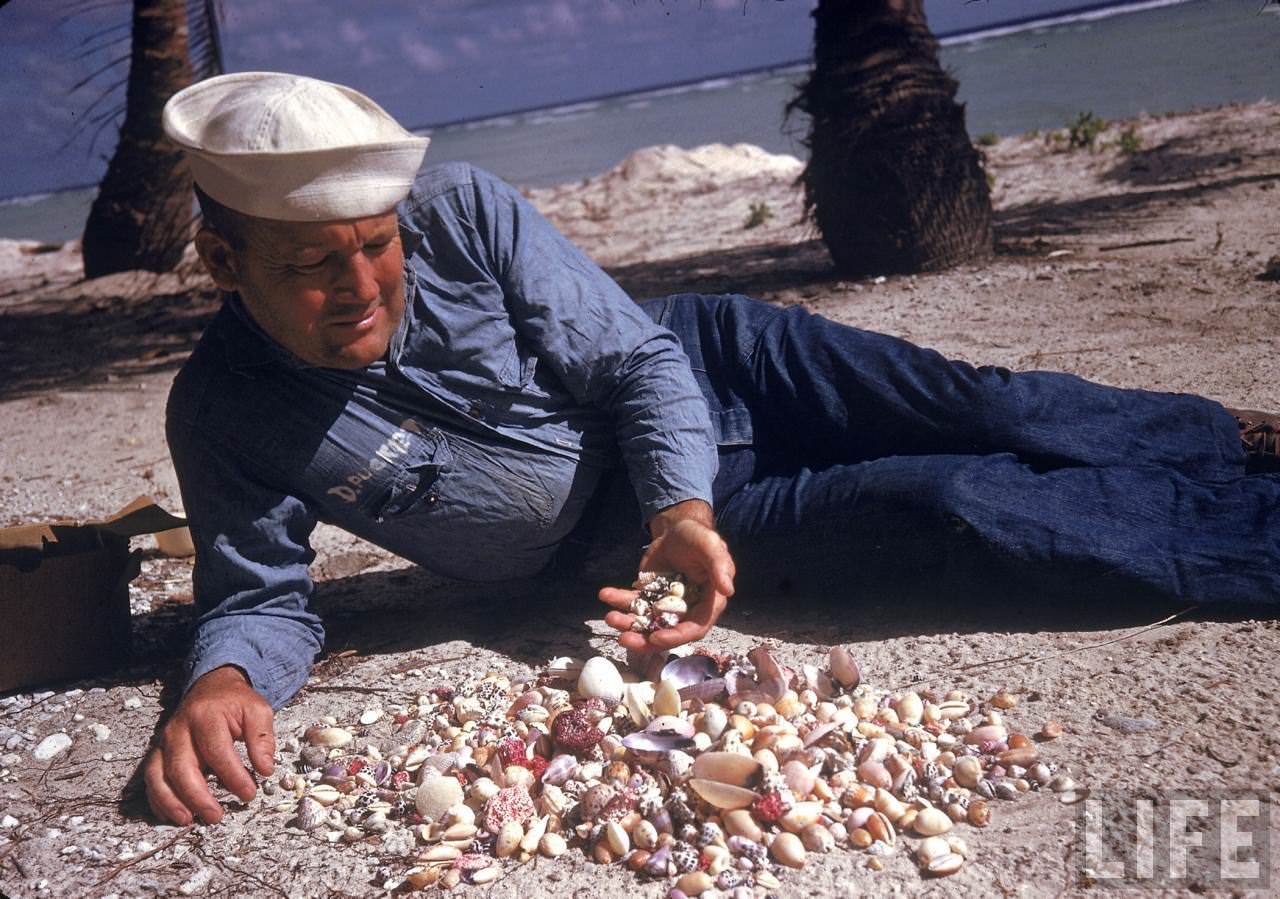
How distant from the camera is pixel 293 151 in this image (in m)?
1.76

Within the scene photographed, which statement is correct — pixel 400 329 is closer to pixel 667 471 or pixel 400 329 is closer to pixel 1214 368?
pixel 667 471

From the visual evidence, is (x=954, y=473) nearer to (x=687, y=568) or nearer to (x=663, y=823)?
(x=687, y=568)

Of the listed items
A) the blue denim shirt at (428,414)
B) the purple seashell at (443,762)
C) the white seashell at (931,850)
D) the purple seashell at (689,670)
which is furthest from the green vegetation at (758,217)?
the white seashell at (931,850)

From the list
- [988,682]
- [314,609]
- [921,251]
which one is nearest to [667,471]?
[988,682]

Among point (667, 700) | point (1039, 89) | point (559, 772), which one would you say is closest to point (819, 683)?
point (667, 700)

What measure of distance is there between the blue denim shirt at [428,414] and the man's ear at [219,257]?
11 centimetres

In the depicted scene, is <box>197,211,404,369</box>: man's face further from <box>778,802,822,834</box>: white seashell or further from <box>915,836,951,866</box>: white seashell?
<box>915,836,951,866</box>: white seashell

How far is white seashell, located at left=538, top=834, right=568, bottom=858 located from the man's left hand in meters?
0.39

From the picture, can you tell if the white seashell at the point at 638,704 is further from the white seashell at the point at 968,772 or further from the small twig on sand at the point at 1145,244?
the small twig on sand at the point at 1145,244

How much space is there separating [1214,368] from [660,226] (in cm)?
565

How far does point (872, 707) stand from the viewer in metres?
1.95

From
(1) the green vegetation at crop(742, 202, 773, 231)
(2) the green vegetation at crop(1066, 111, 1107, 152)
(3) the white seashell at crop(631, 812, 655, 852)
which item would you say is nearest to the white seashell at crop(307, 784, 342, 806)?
(3) the white seashell at crop(631, 812, 655, 852)

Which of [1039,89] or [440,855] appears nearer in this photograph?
[440,855]

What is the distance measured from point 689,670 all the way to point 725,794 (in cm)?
39
